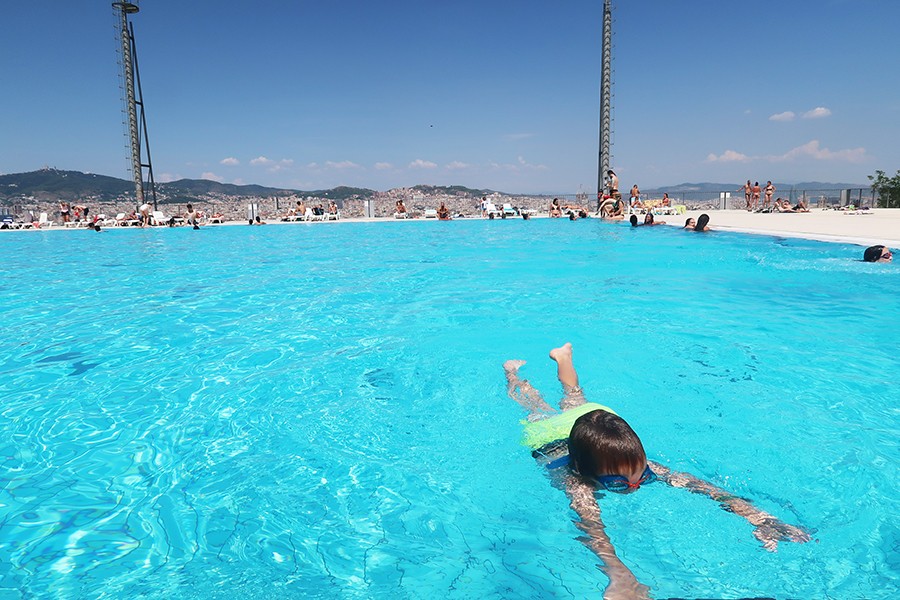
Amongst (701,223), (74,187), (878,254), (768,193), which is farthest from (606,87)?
(74,187)

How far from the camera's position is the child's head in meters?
2.15

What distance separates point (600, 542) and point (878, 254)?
9.43m

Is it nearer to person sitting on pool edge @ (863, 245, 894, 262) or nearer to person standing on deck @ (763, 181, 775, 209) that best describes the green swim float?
person sitting on pool edge @ (863, 245, 894, 262)

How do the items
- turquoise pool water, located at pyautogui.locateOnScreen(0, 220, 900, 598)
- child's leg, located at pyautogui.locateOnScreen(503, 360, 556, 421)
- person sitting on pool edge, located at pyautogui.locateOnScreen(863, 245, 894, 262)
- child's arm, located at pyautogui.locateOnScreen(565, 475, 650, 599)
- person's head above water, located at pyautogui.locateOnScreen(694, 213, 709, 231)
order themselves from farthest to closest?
1. person's head above water, located at pyautogui.locateOnScreen(694, 213, 709, 231)
2. person sitting on pool edge, located at pyautogui.locateOnScreen(863, 245, 894, 262)
3. child's leg, located at pyautogui.locateOnScreen(503, 360, 556, 421)
4. turquoise pool water, located at pyautogui.locateOnScreen(0, 220, 900, 598)
5. child's arm, located at pyautogui.locateOnScreen(565, 475, 650, 599)

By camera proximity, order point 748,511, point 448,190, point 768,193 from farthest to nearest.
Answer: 1. point 448,190
2. point 768,193
3. point 748,511

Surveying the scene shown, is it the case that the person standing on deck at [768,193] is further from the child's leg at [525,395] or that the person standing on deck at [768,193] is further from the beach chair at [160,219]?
the beach chair at [160,219]

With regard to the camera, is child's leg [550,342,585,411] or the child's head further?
child's leg [550,342,585,411]

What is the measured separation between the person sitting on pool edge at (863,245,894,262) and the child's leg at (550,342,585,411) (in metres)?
7.96

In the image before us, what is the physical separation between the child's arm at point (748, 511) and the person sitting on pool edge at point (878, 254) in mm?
8641

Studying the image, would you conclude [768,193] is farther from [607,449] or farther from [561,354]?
[607,449]

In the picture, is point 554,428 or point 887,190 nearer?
point 554,428

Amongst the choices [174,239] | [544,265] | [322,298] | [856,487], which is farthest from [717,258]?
[174,239]

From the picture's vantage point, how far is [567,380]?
378 centimetres

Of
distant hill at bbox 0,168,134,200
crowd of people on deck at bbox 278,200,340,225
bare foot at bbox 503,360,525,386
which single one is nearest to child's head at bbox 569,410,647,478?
bare foot at bbox 503,360,525,386
